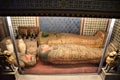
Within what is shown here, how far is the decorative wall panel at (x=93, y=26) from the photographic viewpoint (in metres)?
3.48

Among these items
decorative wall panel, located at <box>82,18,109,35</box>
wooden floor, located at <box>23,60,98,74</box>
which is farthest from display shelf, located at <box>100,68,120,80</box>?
decorative wall panel, located at <box>82,18,109,35</box>

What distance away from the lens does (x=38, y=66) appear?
9.97ft

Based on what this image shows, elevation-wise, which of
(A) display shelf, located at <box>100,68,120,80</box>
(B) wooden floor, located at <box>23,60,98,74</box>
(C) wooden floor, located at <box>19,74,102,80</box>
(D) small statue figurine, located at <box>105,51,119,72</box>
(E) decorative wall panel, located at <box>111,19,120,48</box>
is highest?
(E) decorative wall panel, located at <box>111,19,120,48</box>

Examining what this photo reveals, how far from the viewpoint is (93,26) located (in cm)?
358

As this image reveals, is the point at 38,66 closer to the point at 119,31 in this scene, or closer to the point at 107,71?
the point at 107,71

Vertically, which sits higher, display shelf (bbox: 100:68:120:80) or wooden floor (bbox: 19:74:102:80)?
display shelf (bbox: 100:68:120:80)

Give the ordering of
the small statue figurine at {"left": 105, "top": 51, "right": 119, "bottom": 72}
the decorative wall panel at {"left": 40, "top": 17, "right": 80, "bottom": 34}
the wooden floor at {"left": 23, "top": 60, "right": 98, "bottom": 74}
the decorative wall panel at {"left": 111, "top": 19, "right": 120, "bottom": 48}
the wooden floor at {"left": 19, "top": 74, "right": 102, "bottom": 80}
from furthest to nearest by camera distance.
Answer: the decorative wall panel at {"left": 40, "top": 17, "right": 80, "bottom": 34}
the wooden floor at {"left": 23, "top": 60, "right": 98, "bottom": 74}
the wooden floor at {"left": 19, "top": 74, "right": 102, "bottom": 80}
the decorative wall panel at {"left": 111, "top": 19, "right": 120, "bottom": 48}
the small statue figurine at {"left": 105, "top": 51, "right": 119, "bottom": 72}

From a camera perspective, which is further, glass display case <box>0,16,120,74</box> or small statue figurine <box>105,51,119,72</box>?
glass display case <box>0,16,120,74</box>

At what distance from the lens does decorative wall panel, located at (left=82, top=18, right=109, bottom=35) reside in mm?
3480

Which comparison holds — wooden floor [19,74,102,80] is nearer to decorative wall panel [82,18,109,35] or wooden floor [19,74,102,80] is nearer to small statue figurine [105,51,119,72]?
small statue figurine [105,51,119,72]

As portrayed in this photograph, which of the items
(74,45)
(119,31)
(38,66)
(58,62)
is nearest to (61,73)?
(58,62)

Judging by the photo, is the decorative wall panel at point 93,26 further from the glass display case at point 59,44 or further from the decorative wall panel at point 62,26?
the decorative wall panel at point 62,26

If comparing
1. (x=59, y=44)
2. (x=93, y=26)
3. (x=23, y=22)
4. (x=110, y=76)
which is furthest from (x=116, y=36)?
(x=23, y=22)

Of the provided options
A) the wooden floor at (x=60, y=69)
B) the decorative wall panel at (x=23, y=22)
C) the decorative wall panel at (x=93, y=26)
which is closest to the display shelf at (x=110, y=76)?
the wooden floor at (x=60, y=69)
